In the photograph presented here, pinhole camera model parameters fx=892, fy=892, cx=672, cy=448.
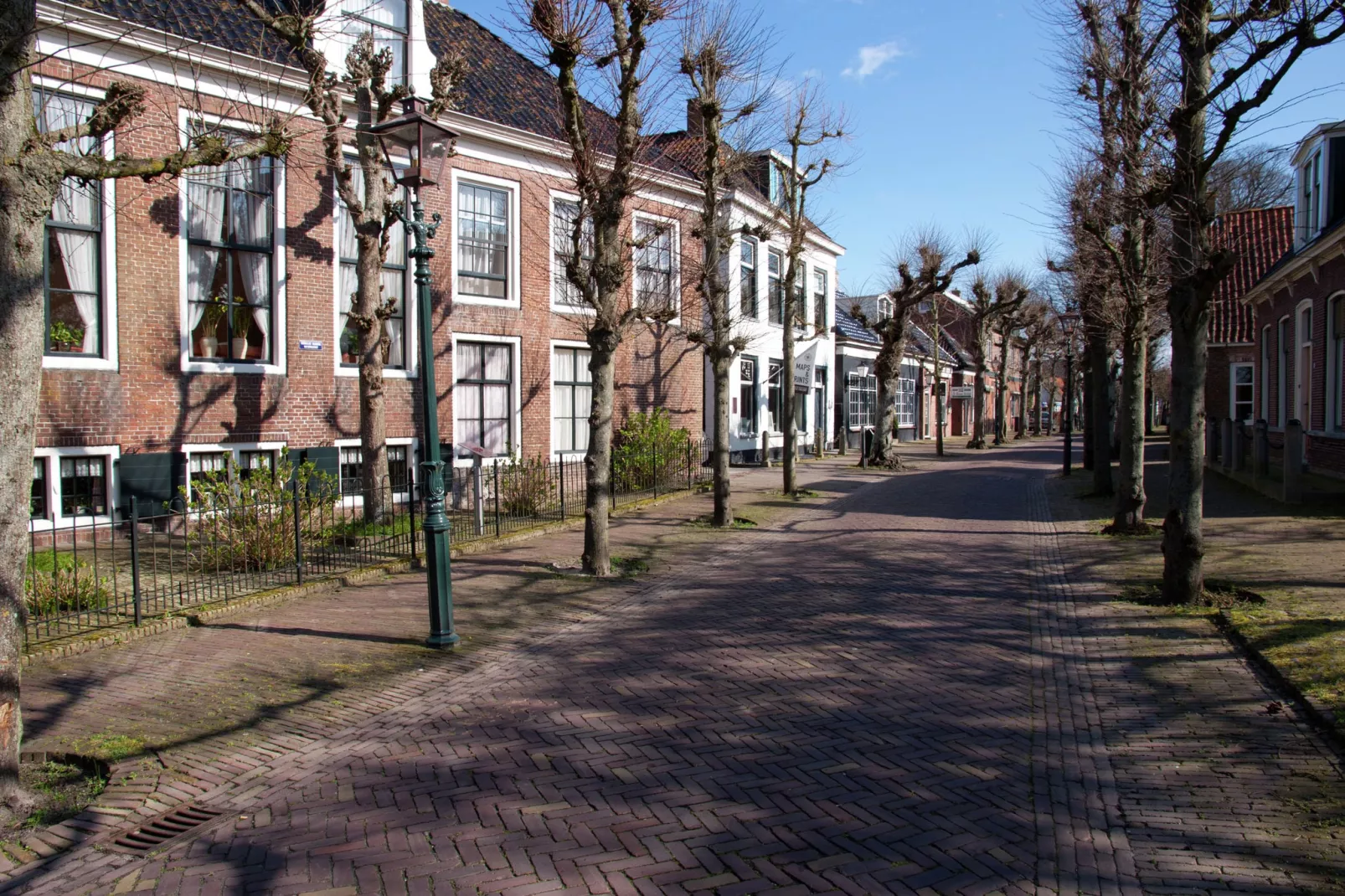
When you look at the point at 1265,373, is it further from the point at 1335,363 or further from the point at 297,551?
the point at 297,551

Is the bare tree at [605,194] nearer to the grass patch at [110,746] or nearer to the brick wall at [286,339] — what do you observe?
the brick wall at [286,339]

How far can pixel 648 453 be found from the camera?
18.4 metres

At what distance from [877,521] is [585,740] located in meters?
10.6

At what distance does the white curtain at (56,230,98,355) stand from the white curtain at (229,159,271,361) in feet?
6.62

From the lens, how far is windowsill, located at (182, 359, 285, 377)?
43.8 feet

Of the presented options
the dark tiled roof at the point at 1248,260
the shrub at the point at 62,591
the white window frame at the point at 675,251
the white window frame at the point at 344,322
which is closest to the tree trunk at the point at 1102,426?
the dark tiled roof at the point at 1248,260

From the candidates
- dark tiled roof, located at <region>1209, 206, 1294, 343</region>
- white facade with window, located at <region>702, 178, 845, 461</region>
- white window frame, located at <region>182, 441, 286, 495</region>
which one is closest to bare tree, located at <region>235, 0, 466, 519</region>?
white window frame, located at <region>182, 441, 286, 495</region>

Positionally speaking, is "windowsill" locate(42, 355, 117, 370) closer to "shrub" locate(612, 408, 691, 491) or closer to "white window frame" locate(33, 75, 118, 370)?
"white window frame" locate(33, 75, 118, 370)

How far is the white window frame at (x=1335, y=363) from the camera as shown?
16359 millimetres

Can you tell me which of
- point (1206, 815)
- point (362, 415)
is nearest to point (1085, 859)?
point (1206, 815)

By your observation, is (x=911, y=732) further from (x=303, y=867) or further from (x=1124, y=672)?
(x=303, y=867)

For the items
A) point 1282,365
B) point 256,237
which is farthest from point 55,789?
point 1282,365

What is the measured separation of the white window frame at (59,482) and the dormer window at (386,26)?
771cm

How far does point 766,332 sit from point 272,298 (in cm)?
1680
